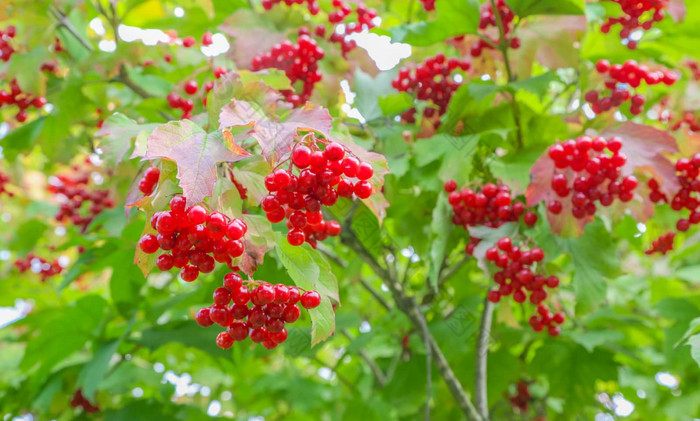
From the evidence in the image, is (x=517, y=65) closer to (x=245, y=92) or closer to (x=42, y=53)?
(x=245, y=92)

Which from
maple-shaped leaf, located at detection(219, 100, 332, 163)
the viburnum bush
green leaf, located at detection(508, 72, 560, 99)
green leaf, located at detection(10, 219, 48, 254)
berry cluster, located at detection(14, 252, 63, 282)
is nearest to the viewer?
maple-shaped leaf, located at detection(219, 100, 332, 163)

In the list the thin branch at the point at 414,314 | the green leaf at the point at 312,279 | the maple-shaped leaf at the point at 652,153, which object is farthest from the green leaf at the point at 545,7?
the green leaf at the point at 312,279

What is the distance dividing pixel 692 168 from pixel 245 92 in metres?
1.56

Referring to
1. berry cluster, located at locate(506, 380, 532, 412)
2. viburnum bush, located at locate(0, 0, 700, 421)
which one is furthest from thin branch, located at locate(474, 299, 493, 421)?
berry cluster, located at locate(506, 380, 532, 412)

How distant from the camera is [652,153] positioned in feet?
6.42

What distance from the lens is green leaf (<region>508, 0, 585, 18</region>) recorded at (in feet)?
6.99

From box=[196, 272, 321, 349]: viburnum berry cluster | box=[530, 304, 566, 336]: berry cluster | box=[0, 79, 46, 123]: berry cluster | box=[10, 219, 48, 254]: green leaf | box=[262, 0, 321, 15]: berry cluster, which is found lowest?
box=[10, 219, 48, 254]: green leaf

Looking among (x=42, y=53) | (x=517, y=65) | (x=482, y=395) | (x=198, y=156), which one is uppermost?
(x=198, y=156)

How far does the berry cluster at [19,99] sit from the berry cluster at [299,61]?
121 centimetres

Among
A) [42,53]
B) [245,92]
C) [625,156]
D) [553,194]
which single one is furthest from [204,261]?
[42,53]

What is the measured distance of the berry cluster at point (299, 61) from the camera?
229 cm

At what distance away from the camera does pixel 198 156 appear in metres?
1.19

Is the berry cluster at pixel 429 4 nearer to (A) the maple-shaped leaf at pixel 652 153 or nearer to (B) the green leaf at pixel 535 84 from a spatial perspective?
(B) the green leaf at pixel 535 84

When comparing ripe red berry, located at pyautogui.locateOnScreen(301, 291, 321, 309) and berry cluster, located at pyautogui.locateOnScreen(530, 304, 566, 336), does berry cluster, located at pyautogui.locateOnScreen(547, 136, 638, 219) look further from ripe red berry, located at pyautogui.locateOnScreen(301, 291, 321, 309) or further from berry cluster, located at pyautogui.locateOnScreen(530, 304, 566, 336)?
ripe red berry, located at pyautogui.locateOnScreen(301, 291, 321, 309)
